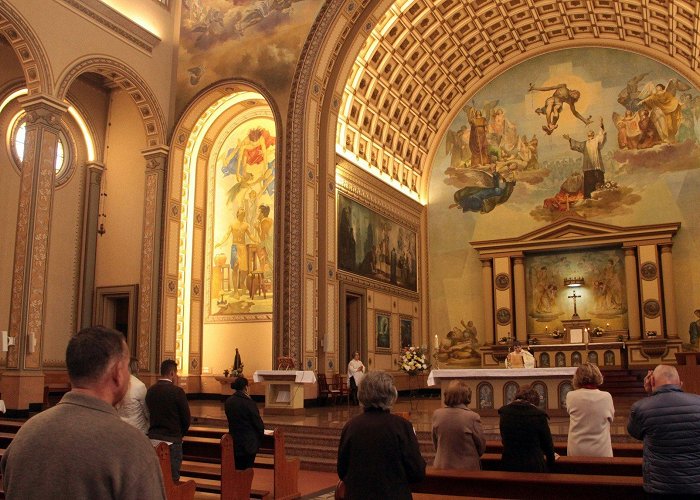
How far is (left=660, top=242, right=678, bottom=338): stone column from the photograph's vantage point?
2169cm

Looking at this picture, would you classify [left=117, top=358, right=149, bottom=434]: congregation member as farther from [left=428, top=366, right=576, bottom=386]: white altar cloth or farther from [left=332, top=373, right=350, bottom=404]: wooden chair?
[left=332, top=373, right=350, bottom=404]: wooden chair

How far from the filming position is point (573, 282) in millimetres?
23672

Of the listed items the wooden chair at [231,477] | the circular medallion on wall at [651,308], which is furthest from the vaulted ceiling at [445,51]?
the wooden chair at [231,477]

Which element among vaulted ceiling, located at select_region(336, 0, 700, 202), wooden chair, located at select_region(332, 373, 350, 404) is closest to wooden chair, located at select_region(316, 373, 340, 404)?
wooden chair, located at select_region(332, 373, 350, 404)

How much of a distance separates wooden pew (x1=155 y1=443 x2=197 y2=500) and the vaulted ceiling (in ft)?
52.4

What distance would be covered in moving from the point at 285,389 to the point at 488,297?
1060cm

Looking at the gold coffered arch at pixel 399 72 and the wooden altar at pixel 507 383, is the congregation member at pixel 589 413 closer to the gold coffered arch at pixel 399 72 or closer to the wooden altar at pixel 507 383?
the wooden altar at pixel 507 383

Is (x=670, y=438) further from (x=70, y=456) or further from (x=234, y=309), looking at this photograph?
(x=234, y=309)

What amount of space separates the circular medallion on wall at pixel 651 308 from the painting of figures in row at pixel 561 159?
0.91 metres

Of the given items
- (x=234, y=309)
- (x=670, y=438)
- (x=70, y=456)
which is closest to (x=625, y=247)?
(x=234, y=309)

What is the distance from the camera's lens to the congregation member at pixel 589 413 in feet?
20.1

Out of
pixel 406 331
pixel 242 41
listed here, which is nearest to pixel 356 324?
pixel 406 331

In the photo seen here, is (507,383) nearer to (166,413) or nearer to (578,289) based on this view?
(166,413)

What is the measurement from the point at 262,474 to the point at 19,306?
8.65 m
